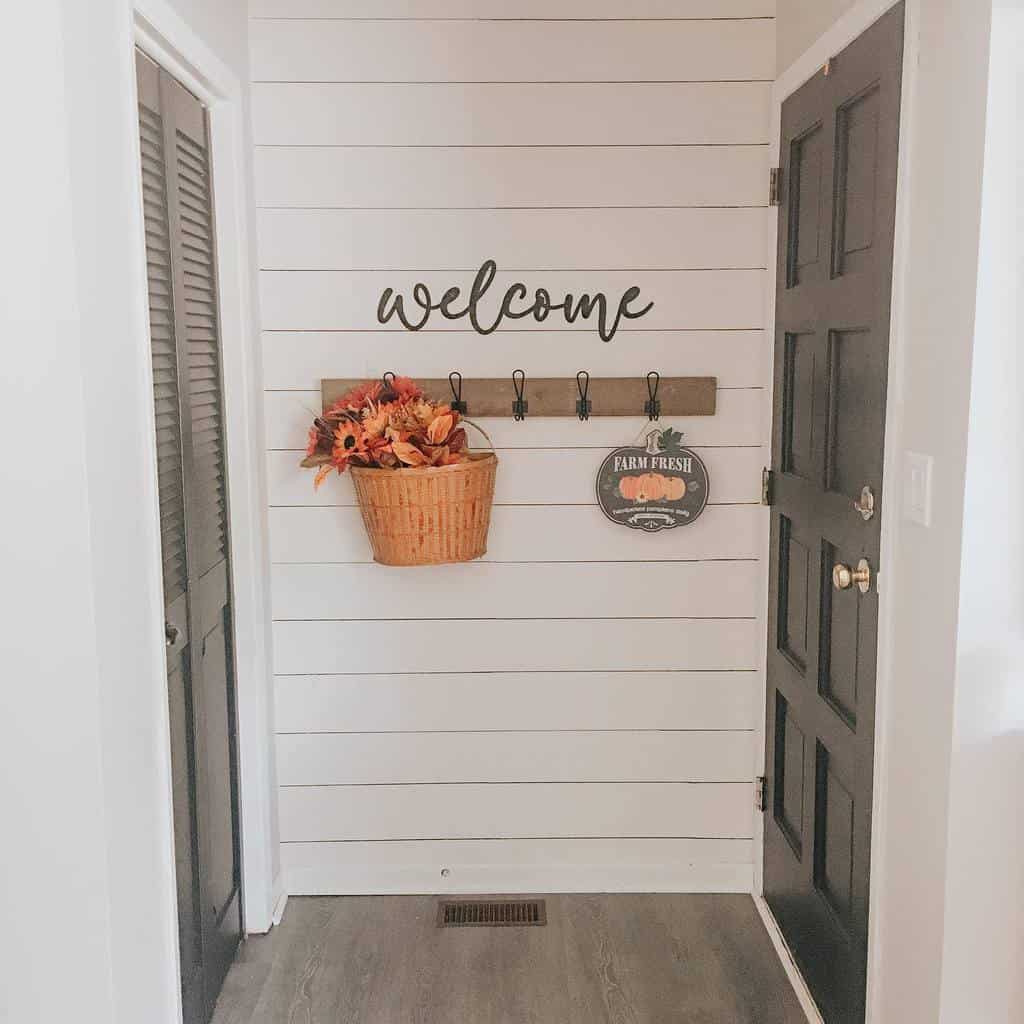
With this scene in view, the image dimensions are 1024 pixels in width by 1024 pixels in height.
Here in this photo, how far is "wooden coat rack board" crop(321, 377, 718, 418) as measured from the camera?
8.95ft

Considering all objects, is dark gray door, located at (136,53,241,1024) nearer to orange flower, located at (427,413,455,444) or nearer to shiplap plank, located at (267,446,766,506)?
shiplap plank, located at (267,446,766,506)

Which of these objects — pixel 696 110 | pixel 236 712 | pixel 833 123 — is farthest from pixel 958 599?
pixel 236 712

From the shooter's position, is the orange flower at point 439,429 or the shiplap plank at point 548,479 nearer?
the orange flower at point 439,429

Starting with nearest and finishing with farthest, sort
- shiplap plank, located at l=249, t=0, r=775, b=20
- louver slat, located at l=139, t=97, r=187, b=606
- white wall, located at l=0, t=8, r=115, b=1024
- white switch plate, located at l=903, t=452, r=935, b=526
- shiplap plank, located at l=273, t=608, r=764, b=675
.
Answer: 1. white wall, located at l=0, t=8, r=115, b=1024
2. white switch plate, located at l=903, t=452, r=935, b=526
3. louver slat, located at l=139, t=97, r=187, b=606
4. shiplap plank, located at l=249, t=0, r=775, b=20
5. shiplap plank, located at l=273, t=608, r=764, b=675

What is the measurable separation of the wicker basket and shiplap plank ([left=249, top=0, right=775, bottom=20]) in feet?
3.52

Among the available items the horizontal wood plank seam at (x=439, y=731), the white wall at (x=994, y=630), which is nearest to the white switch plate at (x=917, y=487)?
the white wall at (x=994, y=630)

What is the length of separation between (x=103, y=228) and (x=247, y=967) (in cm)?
177

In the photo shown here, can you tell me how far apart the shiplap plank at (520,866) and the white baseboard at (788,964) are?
0.13 m

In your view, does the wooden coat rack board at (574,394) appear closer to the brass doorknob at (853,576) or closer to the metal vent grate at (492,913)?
the brass doorknob at (853,576)

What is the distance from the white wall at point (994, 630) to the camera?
60.6 inches

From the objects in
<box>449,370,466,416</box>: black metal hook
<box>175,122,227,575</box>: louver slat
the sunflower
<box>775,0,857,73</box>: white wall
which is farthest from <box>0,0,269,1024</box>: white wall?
<box>775,0,857,73</box>: white wall

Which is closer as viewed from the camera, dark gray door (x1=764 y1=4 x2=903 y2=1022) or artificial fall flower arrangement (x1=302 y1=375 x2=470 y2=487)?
dark gray door (x1=764 y1=4 x2=903 y2=1022)

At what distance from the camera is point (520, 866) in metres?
2.92

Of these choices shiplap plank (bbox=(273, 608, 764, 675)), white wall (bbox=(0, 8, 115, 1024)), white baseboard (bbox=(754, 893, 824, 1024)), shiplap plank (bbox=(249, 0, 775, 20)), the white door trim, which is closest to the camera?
white wall (bbox=(0, 8, 115, 1024))
